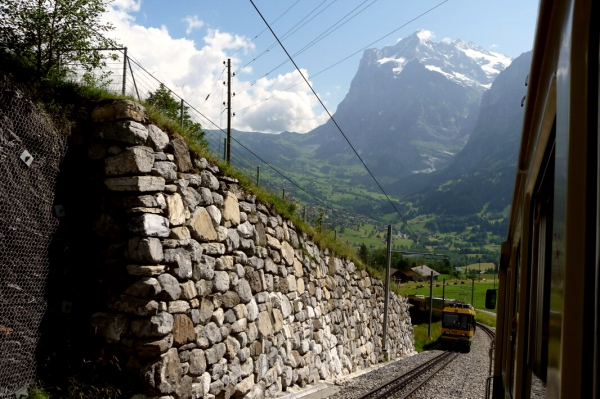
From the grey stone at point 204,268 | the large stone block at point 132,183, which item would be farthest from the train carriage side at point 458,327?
the large stone block at point 132,183

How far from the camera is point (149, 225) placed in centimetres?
675

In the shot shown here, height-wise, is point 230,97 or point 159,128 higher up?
point 230,97

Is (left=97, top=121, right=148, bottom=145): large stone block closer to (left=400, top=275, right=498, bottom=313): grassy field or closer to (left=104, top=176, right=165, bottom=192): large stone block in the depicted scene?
(left=104, top=176, right=165, bottom=192): large stone block

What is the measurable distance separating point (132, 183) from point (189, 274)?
1.50 meters

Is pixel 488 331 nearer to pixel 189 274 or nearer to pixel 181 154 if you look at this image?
pixel 189 274

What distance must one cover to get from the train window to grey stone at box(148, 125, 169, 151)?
17.8ft

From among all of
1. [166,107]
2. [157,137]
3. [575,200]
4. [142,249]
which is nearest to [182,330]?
[142,249]

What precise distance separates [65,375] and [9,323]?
102 cm

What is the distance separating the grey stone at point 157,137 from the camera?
718 cm

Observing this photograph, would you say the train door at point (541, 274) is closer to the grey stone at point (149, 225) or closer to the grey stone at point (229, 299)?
the grey stone at point (149, 225)

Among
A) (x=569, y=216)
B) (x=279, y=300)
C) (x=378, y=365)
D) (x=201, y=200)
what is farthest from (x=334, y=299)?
(x=569, y=216)

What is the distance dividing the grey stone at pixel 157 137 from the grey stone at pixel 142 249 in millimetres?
1364

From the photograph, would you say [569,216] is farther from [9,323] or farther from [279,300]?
[279,300]

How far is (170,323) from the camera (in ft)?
22.2
